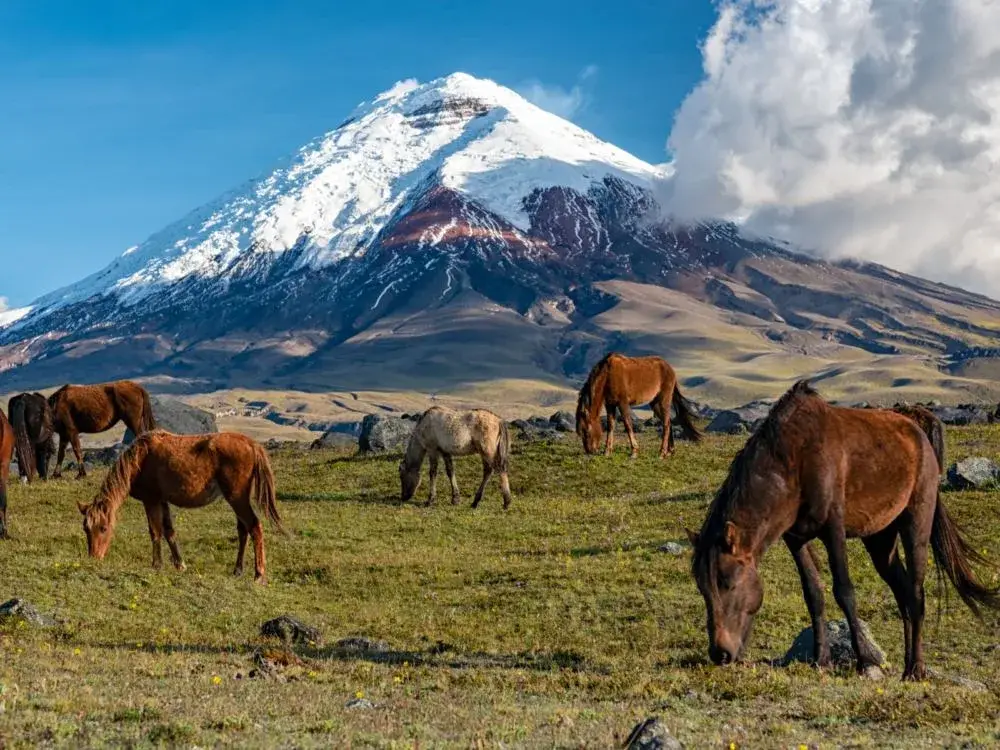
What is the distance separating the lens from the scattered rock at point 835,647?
48.5 feet

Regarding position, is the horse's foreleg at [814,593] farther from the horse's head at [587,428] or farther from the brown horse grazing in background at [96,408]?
the brown horse grazing in background at [96,408]

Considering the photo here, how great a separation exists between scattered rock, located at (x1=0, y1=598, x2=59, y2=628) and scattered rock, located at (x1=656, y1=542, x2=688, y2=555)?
45.1 feet

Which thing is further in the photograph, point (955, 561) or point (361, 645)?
point (361, 645)

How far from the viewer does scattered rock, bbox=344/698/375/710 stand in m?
12.1

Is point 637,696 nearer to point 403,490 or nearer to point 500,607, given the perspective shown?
point 500,607

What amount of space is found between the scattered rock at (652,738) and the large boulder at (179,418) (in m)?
50.6

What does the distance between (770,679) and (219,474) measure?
45.6 feet

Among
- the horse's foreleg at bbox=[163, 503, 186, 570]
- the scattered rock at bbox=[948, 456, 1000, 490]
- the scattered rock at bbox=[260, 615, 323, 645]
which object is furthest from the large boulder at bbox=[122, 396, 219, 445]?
the scattered rock at bbox=[260, 615, 323, 645]

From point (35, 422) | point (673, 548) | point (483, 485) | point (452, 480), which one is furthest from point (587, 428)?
point (35, 422)

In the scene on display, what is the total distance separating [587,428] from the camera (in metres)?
38.3

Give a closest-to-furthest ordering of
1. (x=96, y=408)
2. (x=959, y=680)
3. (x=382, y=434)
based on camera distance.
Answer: (x=959, y=680) < (x=96, y=408) < (x=382, y=434)

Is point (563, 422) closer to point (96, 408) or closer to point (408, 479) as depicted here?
point (408, 479)

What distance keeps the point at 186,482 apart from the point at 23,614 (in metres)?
5.59

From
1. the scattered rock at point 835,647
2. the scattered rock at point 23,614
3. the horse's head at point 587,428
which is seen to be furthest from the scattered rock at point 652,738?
the horse's head at point 587,428
